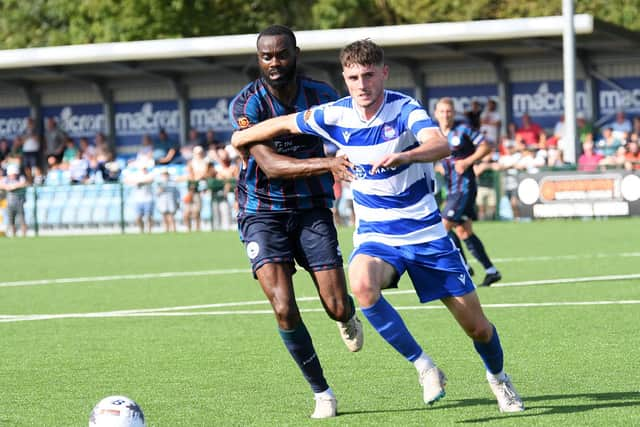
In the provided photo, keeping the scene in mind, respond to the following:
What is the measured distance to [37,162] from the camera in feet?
120

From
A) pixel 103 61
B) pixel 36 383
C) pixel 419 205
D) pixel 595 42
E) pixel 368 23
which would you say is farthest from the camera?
pixel 368 23

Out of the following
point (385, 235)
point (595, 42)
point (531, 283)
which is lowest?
point (531, 283)

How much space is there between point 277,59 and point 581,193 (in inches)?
764

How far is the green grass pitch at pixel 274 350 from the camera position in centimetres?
747

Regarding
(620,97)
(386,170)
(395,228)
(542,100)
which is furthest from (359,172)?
(542,100)

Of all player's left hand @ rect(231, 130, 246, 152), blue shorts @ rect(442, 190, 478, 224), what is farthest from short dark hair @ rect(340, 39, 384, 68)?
blue shorts @ rect(442, 190, 478, 224)

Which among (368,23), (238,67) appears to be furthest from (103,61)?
(368,23)

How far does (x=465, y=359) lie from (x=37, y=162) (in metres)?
28.9

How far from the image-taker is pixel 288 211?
25.6ft

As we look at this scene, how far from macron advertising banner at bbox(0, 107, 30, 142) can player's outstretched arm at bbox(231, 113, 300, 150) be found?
Result: 32535 millimetres

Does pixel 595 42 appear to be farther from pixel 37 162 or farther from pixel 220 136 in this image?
pixel 37 162

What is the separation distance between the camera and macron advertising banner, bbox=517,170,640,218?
25.8 m

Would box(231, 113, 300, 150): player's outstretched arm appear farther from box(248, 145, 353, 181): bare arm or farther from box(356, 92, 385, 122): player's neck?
box(356, 92, 385, 122): player's neck

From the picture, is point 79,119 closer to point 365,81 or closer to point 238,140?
point 238,140
